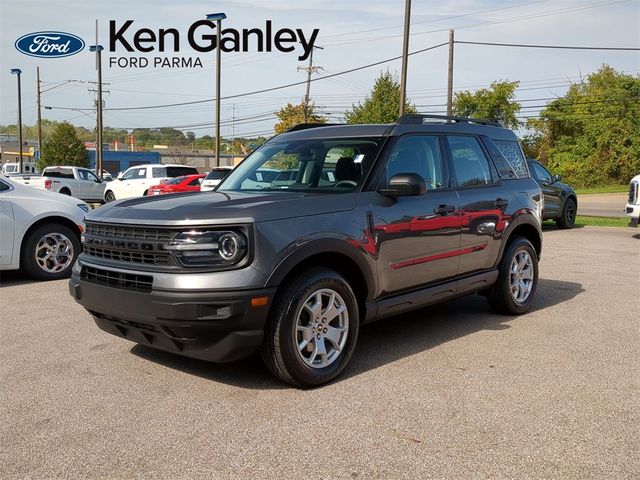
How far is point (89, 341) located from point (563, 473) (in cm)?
391

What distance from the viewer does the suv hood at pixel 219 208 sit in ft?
13.0

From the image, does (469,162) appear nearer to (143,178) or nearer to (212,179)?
(212,179)

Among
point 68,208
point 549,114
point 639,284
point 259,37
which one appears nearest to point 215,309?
point 68,208

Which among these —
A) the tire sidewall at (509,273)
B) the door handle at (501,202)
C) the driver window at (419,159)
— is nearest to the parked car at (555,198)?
the tire sidewall at (509,273)

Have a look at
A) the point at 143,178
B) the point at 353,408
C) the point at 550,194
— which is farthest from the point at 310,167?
the point at 143,178

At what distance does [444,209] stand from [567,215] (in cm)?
1188

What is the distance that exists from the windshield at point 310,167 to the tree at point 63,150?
184 feet

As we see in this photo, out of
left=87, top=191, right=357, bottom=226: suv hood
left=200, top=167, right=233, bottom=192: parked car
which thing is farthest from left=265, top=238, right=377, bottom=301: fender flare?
left=200, top=167, right=233, bottom=192: parked car

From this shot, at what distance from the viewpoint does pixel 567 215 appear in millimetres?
16016

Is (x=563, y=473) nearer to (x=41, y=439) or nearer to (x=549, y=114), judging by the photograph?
(x=41, y=439)

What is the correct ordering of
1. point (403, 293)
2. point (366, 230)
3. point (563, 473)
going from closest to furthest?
point (563, 473) → point (366, 230) → point (403, 293)

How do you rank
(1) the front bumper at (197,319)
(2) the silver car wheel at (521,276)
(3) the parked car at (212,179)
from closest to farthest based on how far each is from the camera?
1. (1) the front bumper at (197,319)
2. (2) the silver car wheel at (521,276)
3. (3) the parked car at (212,179)

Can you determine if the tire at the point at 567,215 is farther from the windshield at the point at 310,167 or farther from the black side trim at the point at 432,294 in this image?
the windshield at the point at 310,167

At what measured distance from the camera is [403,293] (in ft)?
16.5
